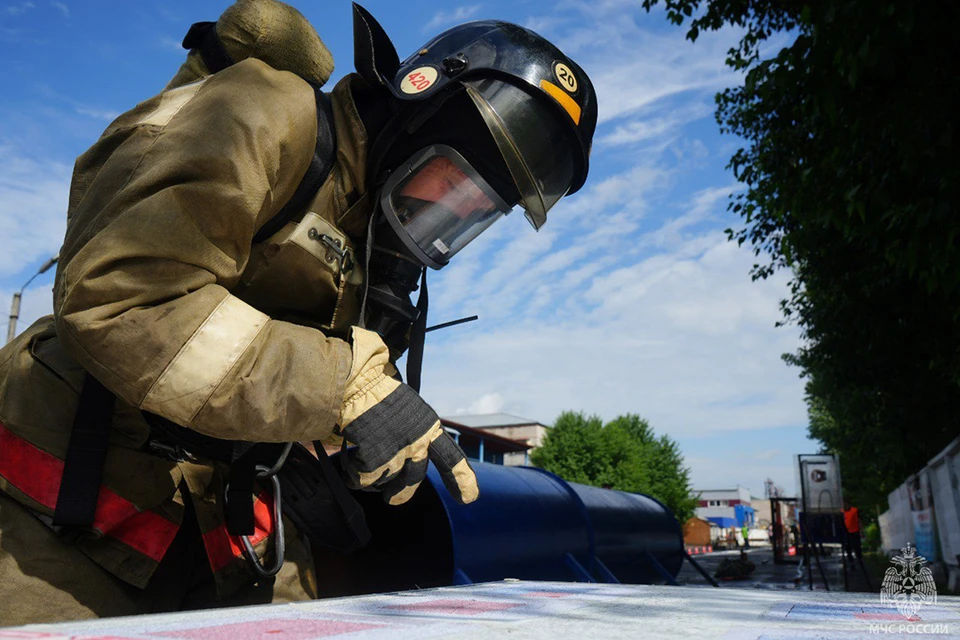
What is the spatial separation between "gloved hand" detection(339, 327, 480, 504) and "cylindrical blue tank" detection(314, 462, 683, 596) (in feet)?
4.14

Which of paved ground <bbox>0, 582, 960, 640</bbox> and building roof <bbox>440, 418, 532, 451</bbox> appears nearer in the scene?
→ paved ground <bbox>0, 582, 960, 640</bbox>

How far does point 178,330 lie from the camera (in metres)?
1.46

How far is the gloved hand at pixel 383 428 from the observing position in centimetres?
164

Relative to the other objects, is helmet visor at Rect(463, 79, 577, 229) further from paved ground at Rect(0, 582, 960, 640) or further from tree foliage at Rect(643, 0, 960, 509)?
tree foliage at Rect(643, 0, 960, 509)

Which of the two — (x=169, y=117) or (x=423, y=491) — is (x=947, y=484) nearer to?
(x=423, y=491)

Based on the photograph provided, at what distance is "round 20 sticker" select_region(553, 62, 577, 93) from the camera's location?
225 cm

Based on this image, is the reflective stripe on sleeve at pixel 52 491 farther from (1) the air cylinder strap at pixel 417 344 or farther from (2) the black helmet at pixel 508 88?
(2) the black helmet at pixel 508 88

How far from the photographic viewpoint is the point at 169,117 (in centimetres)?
171

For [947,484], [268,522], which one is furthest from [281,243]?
[947,484]

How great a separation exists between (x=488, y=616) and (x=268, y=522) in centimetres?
109

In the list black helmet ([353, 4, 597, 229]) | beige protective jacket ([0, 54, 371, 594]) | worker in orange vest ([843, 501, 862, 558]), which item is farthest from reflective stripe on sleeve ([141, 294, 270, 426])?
worker in orange vest ([843, 501, 862, 558])

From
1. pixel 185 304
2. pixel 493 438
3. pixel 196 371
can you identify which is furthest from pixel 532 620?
pixel 493 438

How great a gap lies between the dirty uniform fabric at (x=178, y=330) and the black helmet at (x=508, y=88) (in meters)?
0.14

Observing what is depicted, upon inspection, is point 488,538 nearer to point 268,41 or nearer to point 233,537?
point 233,537
